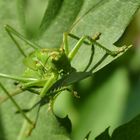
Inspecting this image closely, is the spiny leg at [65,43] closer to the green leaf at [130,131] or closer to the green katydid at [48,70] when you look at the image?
the green katydid at [48,70]

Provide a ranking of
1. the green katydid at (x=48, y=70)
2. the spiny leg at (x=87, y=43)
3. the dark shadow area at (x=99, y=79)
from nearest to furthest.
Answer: the spiny leg at (x=87, y=43) < the green katydid at (x=48, y=70) < the dark shadow area at (x=99, y=79)

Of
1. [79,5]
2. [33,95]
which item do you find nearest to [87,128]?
[33,95]

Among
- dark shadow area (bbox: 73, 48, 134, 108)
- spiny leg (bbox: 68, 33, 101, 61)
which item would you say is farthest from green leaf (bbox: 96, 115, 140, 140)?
dark shadow area (bbox: 73, 48, 134, 108)

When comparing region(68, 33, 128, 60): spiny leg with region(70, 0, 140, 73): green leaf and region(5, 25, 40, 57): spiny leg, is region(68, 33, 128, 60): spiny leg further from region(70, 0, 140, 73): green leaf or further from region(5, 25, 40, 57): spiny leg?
region(5, 25, 40, 57): spiny leg

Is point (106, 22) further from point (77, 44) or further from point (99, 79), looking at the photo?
point (99, 79)

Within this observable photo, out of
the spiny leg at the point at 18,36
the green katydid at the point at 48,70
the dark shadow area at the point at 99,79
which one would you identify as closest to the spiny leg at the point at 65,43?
the green katydid at the point at 48,70

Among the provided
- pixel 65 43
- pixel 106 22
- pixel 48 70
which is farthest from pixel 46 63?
pixel 106 22

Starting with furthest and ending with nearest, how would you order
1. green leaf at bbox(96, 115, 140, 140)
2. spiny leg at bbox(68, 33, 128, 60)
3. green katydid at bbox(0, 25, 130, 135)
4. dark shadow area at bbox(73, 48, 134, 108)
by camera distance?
dark shadow area at bbox(73, 48, 134, 108) → green katydid at bbox(0, 25, 130, 135) → spiny leg at bbox(68, 33, 128, 60) → green leaf at bbox(96, 115, 140, 140)

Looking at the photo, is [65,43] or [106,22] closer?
[106,22]

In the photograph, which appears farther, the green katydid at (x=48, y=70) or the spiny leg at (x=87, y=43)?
the green katydid at (x=48, y=70)
